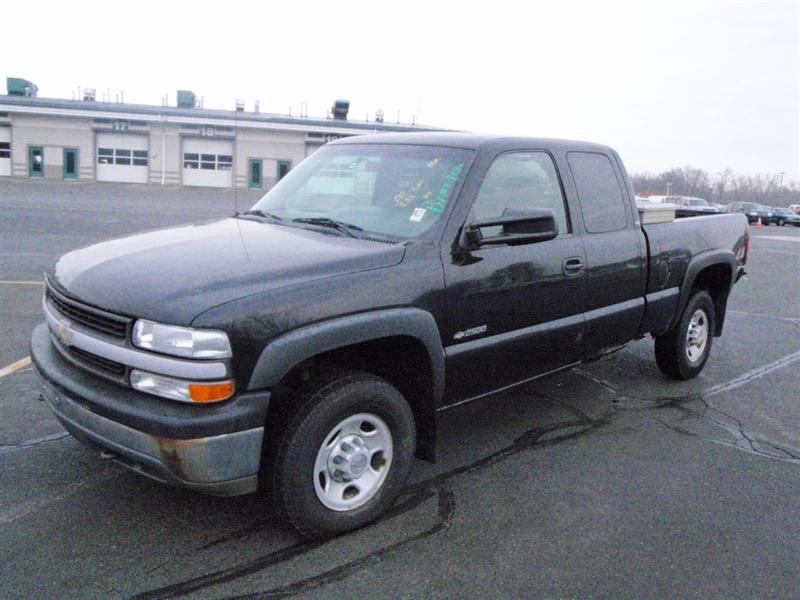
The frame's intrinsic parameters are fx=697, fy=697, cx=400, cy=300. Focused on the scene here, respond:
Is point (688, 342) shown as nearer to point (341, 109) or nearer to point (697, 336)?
point (697, 336)

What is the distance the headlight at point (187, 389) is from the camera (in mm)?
2805

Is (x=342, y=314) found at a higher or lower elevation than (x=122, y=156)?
lower

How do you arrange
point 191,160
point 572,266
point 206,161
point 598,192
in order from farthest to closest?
point 206,161, point 191,160, point 598,192, point 572,266

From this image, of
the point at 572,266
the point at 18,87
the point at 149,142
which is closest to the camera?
the point at 572,266

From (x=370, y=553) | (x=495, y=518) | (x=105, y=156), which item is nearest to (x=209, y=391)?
(x=370, y=553)

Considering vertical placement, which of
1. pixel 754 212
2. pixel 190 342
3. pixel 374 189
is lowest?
pixel 754 212

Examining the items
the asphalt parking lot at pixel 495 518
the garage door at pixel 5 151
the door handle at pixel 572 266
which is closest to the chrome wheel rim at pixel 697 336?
the asphalt parking lot at pixel 495 518

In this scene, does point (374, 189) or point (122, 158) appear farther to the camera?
point (122, 158)

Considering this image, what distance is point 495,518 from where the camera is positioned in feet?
11.7

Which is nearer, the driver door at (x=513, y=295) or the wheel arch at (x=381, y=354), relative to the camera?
the wheel arch at (x=381, y=354)

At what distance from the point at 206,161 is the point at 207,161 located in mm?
79

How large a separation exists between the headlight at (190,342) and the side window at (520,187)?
169 centimetres

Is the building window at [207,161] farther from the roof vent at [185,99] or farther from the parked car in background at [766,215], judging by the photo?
the parked car in background at [766,215]

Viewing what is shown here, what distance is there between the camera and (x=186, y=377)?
9.13 feet
